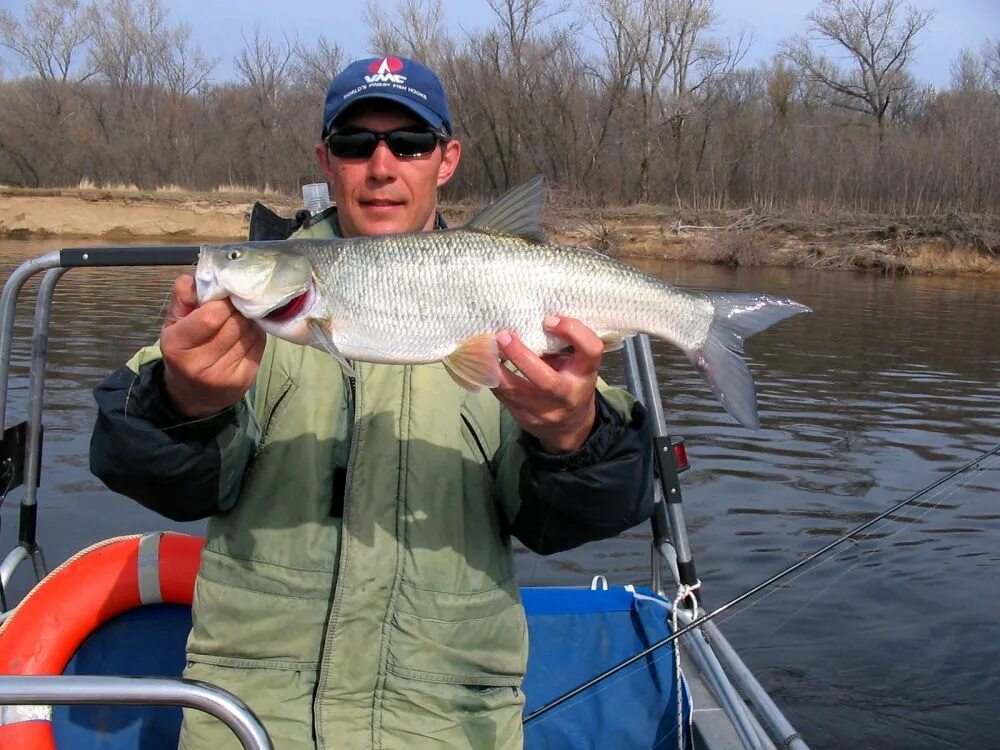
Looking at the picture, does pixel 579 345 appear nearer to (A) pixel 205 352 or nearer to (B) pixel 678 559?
(A) pixel 205 352

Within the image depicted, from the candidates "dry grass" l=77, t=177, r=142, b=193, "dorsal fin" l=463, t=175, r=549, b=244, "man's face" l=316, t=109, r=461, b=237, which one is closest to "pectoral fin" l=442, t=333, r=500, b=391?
"dorsal fin" l=463, t=175, r=549, b=244

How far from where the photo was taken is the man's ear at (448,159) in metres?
2.80

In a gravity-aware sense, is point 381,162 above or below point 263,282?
above

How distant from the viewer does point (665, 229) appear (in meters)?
33.8

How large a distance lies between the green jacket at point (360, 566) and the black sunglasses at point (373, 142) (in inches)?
23.2

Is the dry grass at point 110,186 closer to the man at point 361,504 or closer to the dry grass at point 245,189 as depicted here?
the dry grass at point 245,189

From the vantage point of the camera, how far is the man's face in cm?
262

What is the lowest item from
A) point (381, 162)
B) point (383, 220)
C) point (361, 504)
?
point (361, 504)

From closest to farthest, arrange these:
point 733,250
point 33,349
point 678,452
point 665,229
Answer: point 33,349 → point 678,452 → point 733,250 → point 665,229

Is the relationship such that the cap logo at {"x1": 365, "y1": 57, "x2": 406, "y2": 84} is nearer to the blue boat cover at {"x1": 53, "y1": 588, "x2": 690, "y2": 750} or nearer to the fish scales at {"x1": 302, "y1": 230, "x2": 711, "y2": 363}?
the fish scales at {"x1": 302, "y1": 230, "x2": 711, "y2": 363}

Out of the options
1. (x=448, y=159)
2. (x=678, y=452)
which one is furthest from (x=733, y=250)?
(x=448, y=159)

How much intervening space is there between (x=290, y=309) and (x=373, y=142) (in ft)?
2.13

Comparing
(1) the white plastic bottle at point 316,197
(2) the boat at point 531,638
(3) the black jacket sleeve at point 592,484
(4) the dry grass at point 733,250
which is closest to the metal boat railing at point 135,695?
(3) the black jacket sleeve at point 592,484

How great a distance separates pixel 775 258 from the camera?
1195 inches
